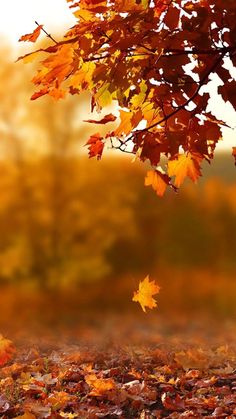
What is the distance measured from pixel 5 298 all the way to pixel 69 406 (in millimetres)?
8168

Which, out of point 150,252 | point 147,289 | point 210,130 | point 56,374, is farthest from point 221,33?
point 150,252

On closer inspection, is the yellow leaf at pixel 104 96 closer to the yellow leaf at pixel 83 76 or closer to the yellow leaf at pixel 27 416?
the yellow leaf at pixel 83 76

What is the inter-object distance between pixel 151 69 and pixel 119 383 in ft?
9.26

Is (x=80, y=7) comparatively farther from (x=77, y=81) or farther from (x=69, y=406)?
(x=69, y=406)

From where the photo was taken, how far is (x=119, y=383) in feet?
16.2

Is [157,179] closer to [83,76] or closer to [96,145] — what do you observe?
[96,145]

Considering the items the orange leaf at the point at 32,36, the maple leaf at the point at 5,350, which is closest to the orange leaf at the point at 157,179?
the orange leaf at the point at 32,36

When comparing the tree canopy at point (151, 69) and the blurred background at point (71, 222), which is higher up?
the blurred background at point (71, 222)

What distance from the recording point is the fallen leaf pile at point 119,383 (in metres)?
4.47

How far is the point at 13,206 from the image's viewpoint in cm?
1145

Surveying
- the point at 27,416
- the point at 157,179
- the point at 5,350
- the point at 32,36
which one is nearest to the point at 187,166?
the point at 157,179

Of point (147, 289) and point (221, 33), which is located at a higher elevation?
point (221, 33)

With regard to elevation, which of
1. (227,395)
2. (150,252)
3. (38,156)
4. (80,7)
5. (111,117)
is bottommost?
(227,395)

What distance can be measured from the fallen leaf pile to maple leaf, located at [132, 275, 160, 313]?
4.06 feet
